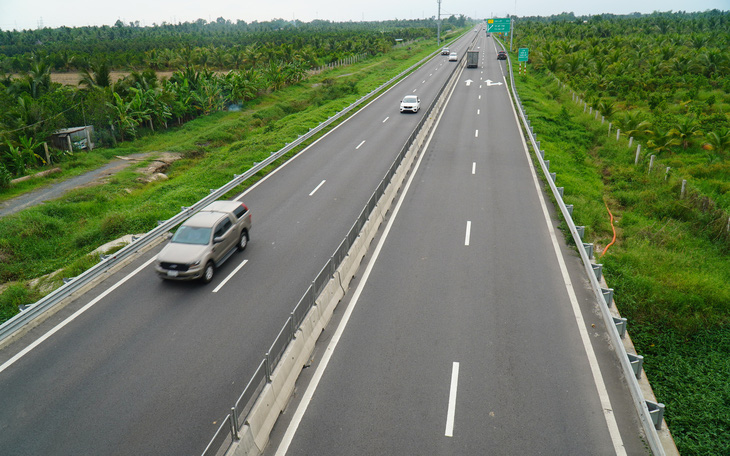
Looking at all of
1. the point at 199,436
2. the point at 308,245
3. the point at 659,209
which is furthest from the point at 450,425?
the point at 659,209

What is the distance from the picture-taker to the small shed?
35406 mm

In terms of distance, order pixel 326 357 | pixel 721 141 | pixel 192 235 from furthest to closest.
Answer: pixel 721 141
pixel 192 235
pixel 326 357

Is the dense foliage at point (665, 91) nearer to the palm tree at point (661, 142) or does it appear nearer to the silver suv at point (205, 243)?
the palm tree at point (661, 142)

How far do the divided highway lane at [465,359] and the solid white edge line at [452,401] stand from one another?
0.02 metres

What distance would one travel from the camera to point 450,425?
9078 millimetres

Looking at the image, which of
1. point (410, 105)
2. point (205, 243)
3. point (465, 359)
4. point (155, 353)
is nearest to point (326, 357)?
point (465, 359)

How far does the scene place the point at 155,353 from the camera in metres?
11.5

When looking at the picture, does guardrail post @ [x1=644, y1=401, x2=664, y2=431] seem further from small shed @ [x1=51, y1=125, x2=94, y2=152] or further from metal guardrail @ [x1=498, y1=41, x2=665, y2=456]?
small shed @ [x1=51, y1=125, x2=94, y2=152]

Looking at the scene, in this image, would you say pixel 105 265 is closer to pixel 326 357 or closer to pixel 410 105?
pixel 326 357

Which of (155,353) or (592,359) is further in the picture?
(155,353)

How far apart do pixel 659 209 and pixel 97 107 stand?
40435 millimetres

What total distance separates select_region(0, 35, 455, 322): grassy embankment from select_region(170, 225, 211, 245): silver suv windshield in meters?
3.65

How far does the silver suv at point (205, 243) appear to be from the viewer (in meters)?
14.1

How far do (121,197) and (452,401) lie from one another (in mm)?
22572
